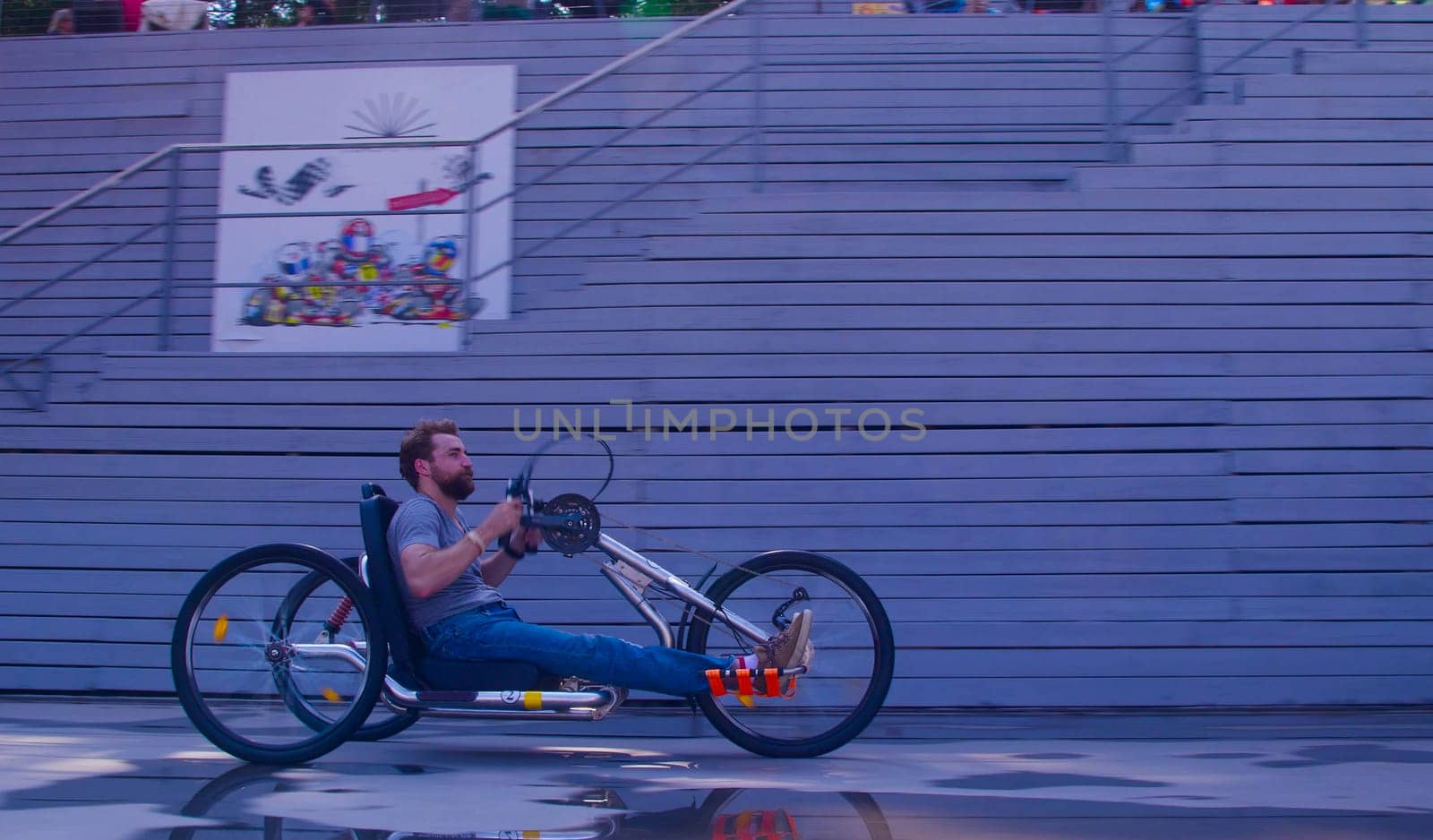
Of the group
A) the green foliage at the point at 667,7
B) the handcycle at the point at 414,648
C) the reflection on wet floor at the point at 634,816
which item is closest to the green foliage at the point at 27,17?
the green foliage at the point at 667,7

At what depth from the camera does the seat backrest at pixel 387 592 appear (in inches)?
141

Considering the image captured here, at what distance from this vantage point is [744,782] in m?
3.39

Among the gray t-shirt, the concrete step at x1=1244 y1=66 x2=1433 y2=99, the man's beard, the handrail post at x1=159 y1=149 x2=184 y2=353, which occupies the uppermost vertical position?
the concrete step at x1=1244 y1=66 x2=1433 y2=99

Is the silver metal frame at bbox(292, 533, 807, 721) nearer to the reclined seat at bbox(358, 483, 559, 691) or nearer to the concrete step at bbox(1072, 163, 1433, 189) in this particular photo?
the reclined seat at bbox(358, 483, 559, 691)

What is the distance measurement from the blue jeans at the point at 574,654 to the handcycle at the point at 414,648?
47mm

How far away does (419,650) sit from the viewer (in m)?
3.67

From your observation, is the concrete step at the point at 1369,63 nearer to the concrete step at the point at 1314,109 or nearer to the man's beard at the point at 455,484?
the concrete step at the point at 1314,109

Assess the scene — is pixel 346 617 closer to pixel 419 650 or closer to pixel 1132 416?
pixel 419 650

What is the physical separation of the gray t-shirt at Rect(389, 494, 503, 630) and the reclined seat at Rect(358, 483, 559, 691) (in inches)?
1.2

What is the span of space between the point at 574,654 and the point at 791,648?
687 mm

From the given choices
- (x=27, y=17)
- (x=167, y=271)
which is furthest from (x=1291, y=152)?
(x=27, y=17)

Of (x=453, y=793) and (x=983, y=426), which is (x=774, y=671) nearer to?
(x=453, y=793)

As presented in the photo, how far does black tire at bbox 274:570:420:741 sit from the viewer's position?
3766mm

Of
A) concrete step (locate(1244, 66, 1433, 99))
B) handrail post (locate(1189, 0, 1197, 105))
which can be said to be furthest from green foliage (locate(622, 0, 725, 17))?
concrete step (locate(1244, 66, 1433, 99))
